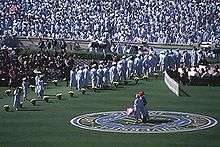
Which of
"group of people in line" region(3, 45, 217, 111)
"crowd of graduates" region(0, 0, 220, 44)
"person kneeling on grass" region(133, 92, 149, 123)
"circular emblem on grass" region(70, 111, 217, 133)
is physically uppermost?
"crowd of graduates" region(0, 0, 220, 44)

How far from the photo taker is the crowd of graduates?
63000 mm

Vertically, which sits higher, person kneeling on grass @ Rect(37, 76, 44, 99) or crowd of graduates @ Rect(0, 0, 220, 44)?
crowd of graduates @ Rect(0, 0, 220, 44)

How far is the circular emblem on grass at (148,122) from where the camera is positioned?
2925cm

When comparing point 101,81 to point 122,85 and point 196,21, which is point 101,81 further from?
point 196,21

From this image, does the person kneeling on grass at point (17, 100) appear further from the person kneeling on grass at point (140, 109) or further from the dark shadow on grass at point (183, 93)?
the dark shadow on grass at point (183, 93)

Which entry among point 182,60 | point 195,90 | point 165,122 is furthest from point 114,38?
point 165,122

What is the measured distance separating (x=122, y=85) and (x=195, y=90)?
5377 millimetres

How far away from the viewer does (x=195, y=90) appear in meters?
40.6

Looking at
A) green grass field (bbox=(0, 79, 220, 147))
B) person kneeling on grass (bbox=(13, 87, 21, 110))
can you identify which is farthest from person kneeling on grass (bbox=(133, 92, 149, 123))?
person kneeling on grass (bbox=(13, 87, 21, 110))

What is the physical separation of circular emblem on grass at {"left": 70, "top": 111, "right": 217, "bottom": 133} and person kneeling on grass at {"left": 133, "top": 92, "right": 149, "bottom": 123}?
32 cm

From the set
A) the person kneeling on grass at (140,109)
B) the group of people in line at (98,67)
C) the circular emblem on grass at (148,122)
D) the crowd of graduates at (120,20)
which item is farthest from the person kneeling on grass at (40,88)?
the crowd of graduates at (120,20)

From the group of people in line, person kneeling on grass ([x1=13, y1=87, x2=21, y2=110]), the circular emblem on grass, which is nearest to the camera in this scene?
the circular emblem on grass

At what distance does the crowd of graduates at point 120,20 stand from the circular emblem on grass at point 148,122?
29949mm

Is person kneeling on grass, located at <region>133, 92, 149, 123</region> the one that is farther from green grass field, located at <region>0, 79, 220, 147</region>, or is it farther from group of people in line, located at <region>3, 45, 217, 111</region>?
group of people in line, located at <region>3, 45, 217, 111</region>
